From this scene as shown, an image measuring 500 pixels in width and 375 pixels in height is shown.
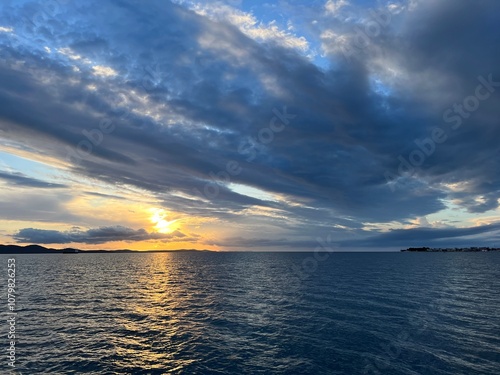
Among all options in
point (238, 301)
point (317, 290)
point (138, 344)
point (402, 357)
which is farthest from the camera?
point (317, 290)

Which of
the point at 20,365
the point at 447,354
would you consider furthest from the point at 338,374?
the point at 20,365

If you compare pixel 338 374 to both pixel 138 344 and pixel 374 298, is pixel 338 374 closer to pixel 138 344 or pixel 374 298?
pixel 138 344

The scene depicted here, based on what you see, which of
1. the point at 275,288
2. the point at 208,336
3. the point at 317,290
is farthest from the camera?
the point at 275,288

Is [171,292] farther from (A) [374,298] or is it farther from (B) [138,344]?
(A) [374,298]

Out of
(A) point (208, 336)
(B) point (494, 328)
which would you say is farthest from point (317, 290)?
(A) point (208, 336)

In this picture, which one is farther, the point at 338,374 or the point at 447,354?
the point at 447,354

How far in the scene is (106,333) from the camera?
1677 inches

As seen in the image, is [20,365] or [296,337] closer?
[20,365]

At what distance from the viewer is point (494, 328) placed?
44.1m

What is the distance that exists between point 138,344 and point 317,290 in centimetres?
5218

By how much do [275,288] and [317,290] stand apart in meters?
12.6

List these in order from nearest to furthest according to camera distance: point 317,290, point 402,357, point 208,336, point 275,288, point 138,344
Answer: point 402,357 < point 138,344 < point 208,336 < point 317,290 < point 275,288

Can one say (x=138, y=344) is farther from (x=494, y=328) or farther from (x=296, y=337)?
(x=494, y=328)

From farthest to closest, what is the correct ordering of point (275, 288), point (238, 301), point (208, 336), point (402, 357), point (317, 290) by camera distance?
point (275, 288) < point (317, 290) < point (238, 301) < point (208, 336) < point (402, 357)
